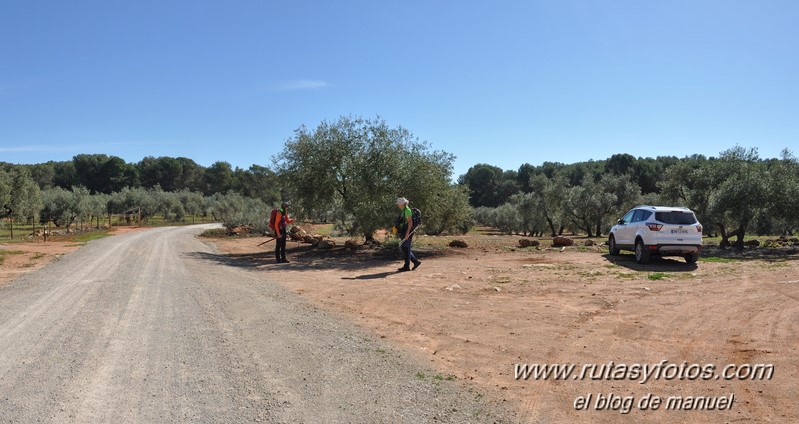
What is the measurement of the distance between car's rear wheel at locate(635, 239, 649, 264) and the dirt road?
36.1ft

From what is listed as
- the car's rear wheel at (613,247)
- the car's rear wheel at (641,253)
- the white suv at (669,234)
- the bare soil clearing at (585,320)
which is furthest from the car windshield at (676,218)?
the car's rear wheel at (613,247)

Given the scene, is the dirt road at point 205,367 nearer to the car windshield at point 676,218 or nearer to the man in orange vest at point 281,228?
the man in orange vest at point 281,228

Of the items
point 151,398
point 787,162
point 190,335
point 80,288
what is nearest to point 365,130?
point 80,288

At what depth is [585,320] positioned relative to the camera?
8.02 metres

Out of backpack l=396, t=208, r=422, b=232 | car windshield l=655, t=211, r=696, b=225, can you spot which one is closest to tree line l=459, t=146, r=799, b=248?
car windshield l=655, t=211, r=696, b=225

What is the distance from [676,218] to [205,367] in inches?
567

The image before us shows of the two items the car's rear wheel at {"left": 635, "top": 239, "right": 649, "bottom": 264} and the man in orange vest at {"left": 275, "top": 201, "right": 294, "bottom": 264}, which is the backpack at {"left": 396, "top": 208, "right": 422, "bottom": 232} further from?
the car's rear wheel at {"left": 635, "top": 239, "right": 649, "bottom": 264}

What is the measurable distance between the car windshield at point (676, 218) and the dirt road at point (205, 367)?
11.4 meters

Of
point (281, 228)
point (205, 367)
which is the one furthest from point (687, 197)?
point (205, 367)

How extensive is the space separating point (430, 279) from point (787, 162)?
2027cm

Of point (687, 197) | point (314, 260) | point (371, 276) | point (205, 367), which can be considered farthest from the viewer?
point (687, 197)

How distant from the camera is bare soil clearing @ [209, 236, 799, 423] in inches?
197

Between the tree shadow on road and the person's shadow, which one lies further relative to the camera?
the tree shadow on road

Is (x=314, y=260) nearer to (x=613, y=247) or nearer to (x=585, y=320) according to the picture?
(x=613, y=247)
